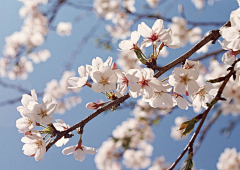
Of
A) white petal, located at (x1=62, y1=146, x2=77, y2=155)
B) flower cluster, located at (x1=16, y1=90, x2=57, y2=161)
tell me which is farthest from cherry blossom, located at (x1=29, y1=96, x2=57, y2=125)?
white petal, located at (x1=62, y1=146, x2=77, y2=155)

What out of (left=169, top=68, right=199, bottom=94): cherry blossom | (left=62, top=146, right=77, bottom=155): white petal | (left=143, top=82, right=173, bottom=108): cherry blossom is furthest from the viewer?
(left=62, top=146, right=77, bottom=155): white petal

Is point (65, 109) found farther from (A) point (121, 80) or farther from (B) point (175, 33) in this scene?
(A) point (121, 80)

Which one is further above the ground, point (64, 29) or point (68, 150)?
point (64, 29)

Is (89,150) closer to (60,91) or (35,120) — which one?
(35,120)

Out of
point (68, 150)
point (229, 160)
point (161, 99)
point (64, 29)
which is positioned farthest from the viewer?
point (64, 29)

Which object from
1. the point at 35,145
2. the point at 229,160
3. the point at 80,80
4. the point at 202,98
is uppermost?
the point at 80,80

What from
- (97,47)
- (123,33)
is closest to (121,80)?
(97,47)

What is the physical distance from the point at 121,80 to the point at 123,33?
5869 millimetres

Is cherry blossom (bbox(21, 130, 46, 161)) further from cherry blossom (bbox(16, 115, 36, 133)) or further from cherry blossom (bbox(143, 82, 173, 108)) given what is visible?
cherry blossom (bbox(143, 82, 173, 108))

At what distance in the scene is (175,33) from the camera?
491cm

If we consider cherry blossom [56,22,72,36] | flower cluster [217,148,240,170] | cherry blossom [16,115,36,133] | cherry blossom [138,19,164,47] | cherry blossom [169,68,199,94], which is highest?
cherry blossom [56,22,72,36]

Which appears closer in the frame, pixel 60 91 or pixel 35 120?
pixel 35 120

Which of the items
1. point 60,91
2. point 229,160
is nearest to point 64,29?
point 60,91

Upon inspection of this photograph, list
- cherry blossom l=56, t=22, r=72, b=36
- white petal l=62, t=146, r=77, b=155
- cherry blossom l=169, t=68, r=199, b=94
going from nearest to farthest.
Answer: cherry blossom l=169, t=68, r=199, b=94, white petal l=62, t=146, r=77, b=155, cherry blossom l=56, t=22, r=72, b=36
